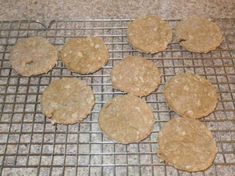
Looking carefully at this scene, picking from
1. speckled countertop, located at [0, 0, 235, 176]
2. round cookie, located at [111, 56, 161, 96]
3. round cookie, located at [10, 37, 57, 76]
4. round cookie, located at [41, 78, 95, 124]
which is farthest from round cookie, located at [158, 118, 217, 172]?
round cookie, located at [10, 37, 57, 76]

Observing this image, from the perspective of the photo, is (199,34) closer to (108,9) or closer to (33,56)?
(108,9)

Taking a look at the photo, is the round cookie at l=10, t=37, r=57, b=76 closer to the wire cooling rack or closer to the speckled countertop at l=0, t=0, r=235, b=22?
the wire cooling rack

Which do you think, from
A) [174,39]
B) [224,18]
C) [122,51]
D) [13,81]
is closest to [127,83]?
[122,51]

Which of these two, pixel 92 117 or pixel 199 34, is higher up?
pixel 199 34

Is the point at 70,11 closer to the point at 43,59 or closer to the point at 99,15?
the point at 99,15

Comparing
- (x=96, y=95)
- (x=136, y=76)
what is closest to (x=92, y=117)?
(x=96, y=95)

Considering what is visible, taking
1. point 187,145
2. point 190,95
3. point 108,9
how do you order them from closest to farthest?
1. point 187,145
2. point 190,95
3. point 108,9
